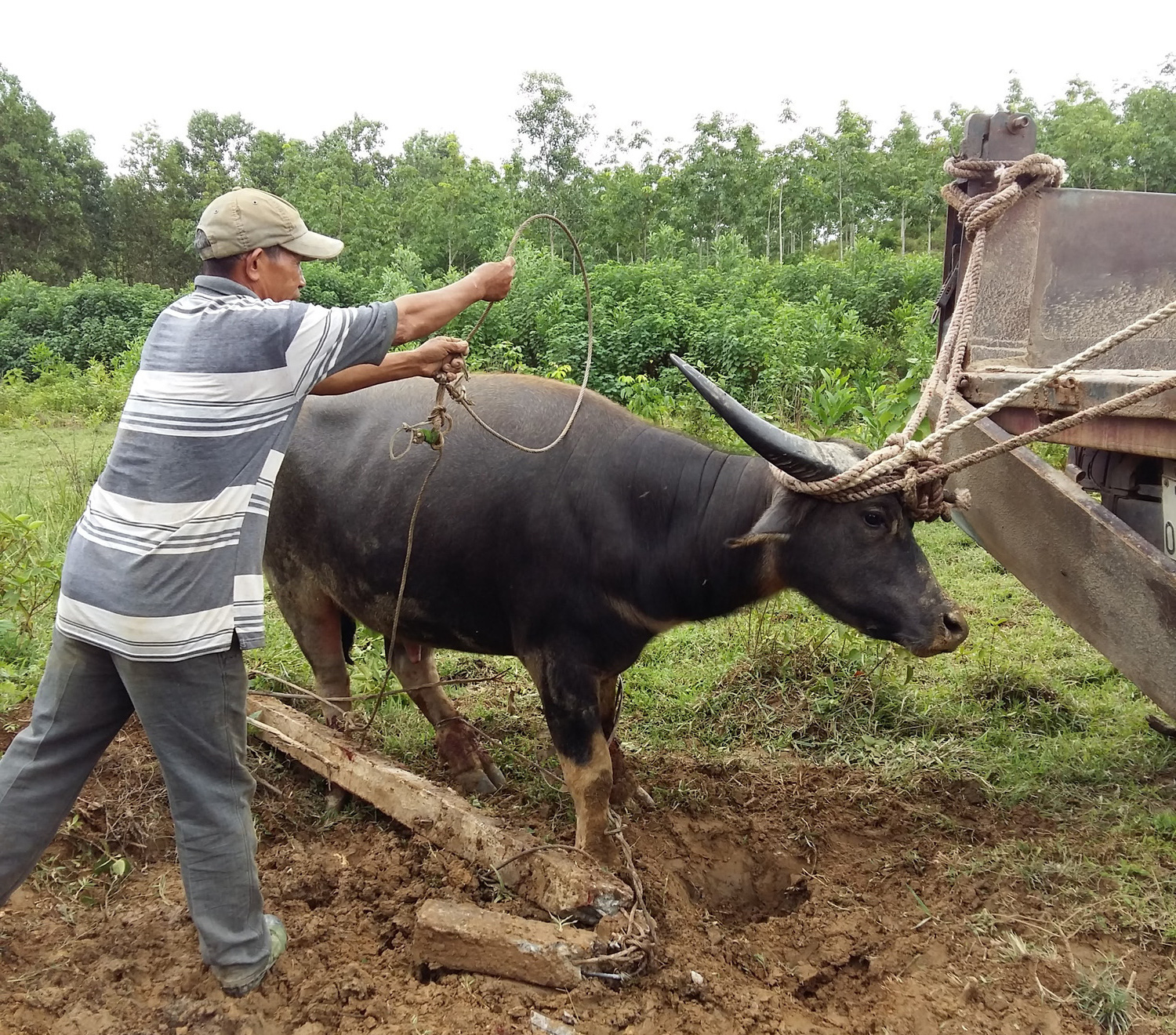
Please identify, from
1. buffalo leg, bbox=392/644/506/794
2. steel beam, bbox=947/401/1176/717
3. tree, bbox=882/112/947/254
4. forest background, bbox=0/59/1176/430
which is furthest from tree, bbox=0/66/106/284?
steel beam, bbox=947/401/1176/717

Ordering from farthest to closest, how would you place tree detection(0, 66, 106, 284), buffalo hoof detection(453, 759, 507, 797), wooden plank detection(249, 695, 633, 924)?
tree detection(0, 66, 106, 284)
buffalo hoof detection(453, 759, 507, 797)
wooden plank detection(249, 695, 633, 924)

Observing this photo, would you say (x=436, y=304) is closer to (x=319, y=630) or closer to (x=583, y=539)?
(x=583, y=539)

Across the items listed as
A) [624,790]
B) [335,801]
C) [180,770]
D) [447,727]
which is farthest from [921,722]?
[180,770]

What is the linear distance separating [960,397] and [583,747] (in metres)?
1.91

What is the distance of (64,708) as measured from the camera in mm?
2594

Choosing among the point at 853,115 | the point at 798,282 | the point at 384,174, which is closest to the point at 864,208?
the point at 853,115

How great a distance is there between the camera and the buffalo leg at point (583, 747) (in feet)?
11.2

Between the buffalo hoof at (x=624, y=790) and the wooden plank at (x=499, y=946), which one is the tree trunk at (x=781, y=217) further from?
the wooden plank at (x=499, y=946)

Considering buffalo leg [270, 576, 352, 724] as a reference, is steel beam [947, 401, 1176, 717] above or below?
above

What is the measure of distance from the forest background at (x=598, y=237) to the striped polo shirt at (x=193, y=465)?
395 centimetres

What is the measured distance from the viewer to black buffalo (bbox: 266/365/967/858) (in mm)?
3023

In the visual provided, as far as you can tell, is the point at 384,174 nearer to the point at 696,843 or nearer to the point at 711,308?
the point at 711,308

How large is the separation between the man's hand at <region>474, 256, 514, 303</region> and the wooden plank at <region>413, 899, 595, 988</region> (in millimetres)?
1887

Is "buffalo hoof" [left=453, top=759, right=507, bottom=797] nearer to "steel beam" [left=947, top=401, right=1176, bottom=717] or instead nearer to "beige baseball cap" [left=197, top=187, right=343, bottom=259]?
"steel beam" [left=947, top=401, right=1176, bottom=717]
